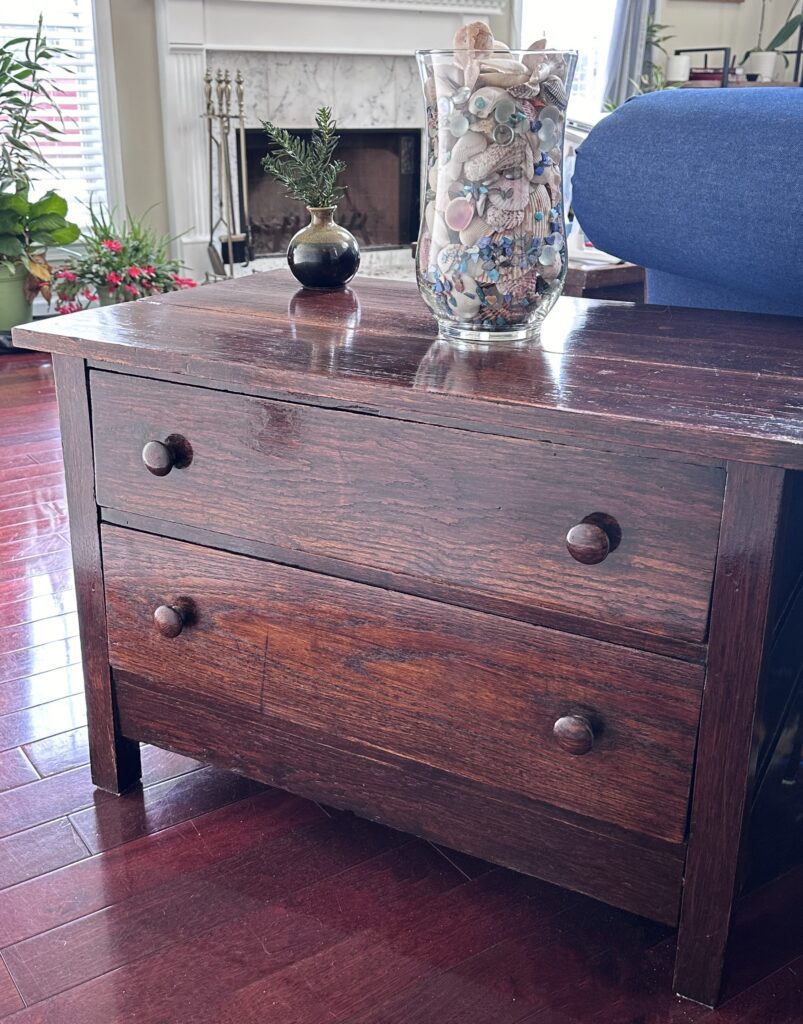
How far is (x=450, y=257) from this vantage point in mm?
1114

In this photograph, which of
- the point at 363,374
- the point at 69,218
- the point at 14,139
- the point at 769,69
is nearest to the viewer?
the point at 363,374

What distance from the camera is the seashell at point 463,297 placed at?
1.12 m

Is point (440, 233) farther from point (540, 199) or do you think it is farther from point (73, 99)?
point (73, 99)

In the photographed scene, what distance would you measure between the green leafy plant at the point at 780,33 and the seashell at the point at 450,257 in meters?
6.36

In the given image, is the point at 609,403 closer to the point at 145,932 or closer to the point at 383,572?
the point at 383,572

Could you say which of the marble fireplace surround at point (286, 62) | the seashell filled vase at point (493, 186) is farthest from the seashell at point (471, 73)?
the marble fireplace surround at point (286, 62)

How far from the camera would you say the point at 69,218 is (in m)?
4.48

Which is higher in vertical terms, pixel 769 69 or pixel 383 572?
pixel 769 69

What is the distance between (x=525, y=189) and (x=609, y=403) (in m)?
0.29

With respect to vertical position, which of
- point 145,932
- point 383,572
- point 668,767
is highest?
point 383,572

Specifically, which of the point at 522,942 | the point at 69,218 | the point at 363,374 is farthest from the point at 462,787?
the point at 69,218

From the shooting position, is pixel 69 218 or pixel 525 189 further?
pixel 69 218

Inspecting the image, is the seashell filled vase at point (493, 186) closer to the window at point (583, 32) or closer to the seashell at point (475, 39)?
the seashell at point (475, 39)

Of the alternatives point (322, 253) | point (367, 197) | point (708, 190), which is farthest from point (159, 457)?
point (367, 197)
